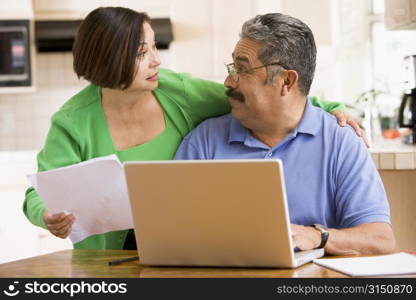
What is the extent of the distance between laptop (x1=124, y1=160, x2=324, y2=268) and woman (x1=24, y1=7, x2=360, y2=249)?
65cm

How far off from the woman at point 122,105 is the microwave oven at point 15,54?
2.46 meters

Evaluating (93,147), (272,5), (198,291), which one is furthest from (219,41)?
(198,291)

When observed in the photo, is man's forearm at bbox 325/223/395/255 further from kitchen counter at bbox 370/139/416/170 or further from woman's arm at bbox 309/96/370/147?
kitchen counter at bbox 370/139/416/170

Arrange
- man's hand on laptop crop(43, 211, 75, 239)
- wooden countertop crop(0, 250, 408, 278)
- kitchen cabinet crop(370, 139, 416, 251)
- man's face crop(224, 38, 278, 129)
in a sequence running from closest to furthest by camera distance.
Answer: wooden countertop crop(0, 250, 408, 278)
man's hand on laptop crop(43, 211, 75, 239)
man's face crop(224, 38, 278, 129)
kitchen cabinet crop(370, 139, 416, 251)

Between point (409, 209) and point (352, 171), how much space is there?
3.22 ft

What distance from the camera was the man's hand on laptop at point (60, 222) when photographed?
1.96m

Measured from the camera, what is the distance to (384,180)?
9.96ft

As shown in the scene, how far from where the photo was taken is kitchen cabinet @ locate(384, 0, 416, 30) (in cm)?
405

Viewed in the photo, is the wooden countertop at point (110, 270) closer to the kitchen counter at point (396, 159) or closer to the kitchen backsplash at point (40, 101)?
the kitchen counter at point (396, 159)

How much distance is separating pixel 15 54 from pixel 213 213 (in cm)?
347

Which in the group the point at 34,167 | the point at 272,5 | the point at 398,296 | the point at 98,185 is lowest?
the point at 34,167

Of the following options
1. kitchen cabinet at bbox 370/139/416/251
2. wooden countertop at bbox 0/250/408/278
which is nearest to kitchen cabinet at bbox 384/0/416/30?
kitchen cabinet at bbox 370/139/416/251

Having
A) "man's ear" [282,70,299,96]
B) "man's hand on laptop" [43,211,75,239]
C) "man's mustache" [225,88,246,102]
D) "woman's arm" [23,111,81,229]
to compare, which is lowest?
"man's hand on laptop" [43,211,75,239]

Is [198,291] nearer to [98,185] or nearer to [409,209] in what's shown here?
[98,185]
